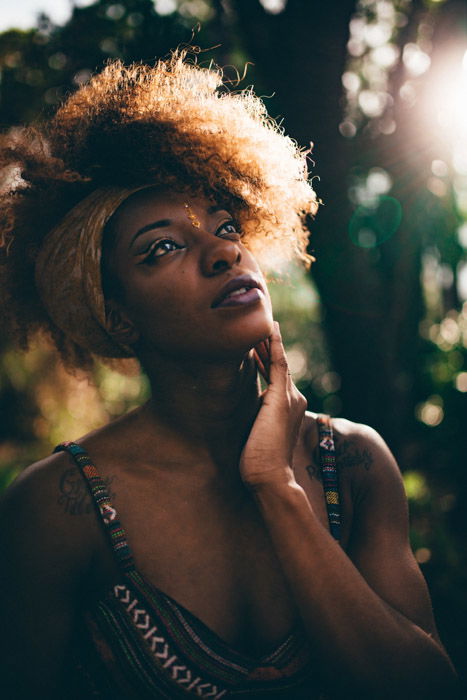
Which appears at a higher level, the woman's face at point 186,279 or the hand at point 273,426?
the woman's face at point 186,279

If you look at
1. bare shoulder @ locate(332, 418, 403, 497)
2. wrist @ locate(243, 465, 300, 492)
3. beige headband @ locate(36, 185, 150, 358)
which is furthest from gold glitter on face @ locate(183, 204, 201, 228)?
bare shoulder @ locate(332, 418, 403, 497)

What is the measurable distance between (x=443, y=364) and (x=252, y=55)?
4422 millimetres

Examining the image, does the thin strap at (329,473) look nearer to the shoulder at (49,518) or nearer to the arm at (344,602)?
the arm at (344,602)

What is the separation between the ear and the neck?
0.14 meters

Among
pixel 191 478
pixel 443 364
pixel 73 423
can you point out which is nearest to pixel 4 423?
pixel 73 423

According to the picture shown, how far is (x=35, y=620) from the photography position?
182cm

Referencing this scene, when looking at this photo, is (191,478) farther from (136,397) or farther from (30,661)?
(136,397)

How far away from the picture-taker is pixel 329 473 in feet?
7.29

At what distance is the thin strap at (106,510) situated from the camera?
1928mm

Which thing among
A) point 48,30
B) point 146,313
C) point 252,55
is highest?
point 48,30

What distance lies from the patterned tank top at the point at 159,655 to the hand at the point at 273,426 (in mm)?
537

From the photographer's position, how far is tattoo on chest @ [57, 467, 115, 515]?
6.46ft

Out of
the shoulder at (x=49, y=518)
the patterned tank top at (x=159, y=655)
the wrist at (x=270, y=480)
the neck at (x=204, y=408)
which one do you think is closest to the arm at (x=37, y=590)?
the shoulder at (x=49, y=518)

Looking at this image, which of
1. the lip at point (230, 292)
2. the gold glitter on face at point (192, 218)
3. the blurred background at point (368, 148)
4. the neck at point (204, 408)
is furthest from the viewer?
the blurred background at point (368, 148)
